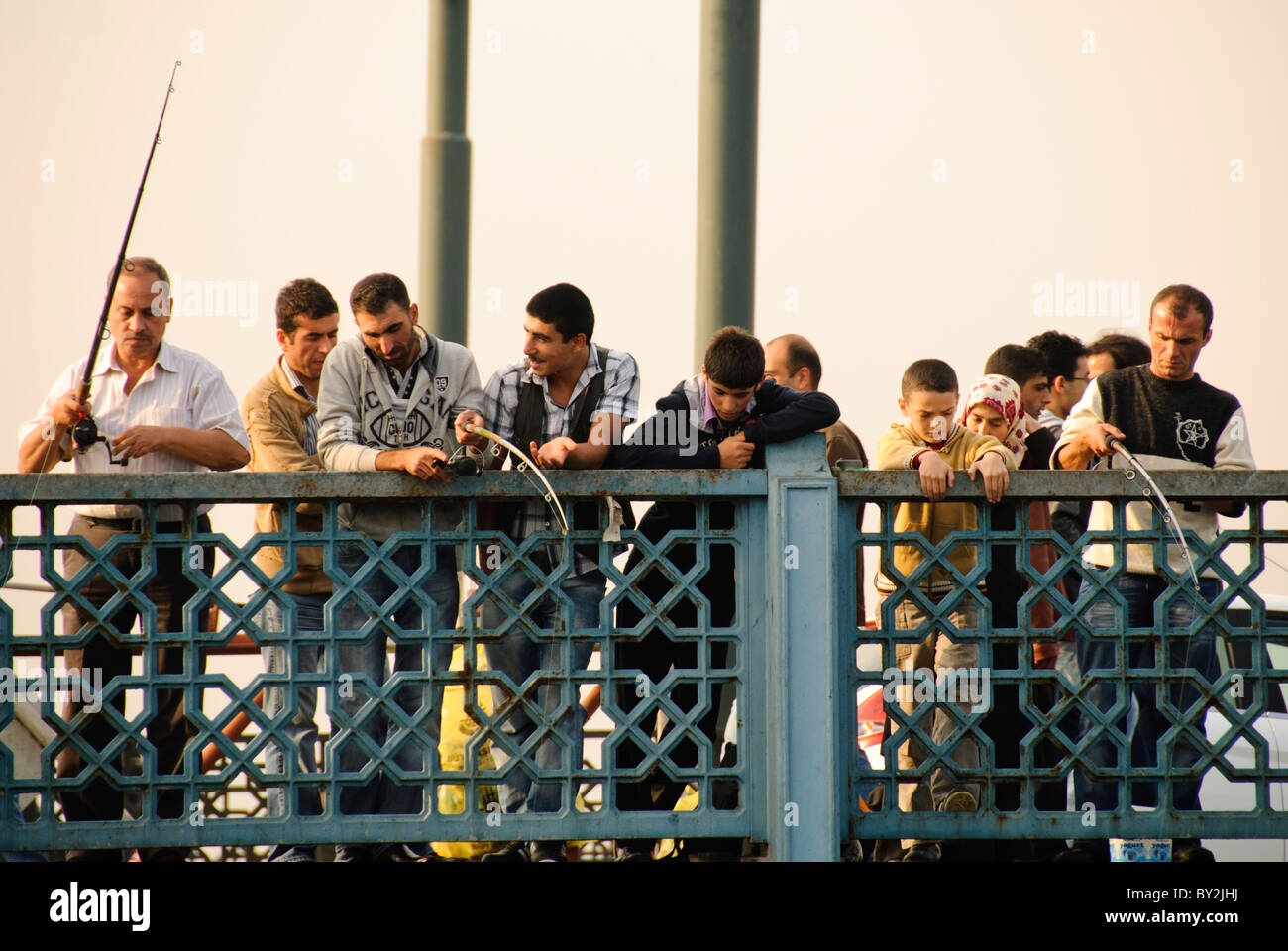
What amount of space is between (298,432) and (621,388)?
128 centimetres

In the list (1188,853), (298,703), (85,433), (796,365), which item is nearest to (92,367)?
(85,433)

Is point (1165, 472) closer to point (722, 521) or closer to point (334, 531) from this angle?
point (722, 521)

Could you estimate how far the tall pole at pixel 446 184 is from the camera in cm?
830

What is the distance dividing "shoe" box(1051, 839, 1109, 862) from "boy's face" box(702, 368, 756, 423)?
186 cm

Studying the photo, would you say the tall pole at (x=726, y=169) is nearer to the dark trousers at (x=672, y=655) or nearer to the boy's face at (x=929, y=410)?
the boy's face at (x=929, y=410)

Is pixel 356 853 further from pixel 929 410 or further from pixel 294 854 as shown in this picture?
pixel 929 410

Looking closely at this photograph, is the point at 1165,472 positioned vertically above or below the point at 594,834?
above

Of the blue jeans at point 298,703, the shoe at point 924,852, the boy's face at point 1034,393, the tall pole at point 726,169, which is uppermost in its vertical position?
the tall pole at point 726,169

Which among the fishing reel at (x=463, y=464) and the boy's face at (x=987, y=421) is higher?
the boy's face at (x=987, y=421)

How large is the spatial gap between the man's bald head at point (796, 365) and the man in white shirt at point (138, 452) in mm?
2340

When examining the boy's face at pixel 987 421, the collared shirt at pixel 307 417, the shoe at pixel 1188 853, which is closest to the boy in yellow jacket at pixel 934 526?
the boy's face at pixel 987 421

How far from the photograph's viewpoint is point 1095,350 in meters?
6.73
